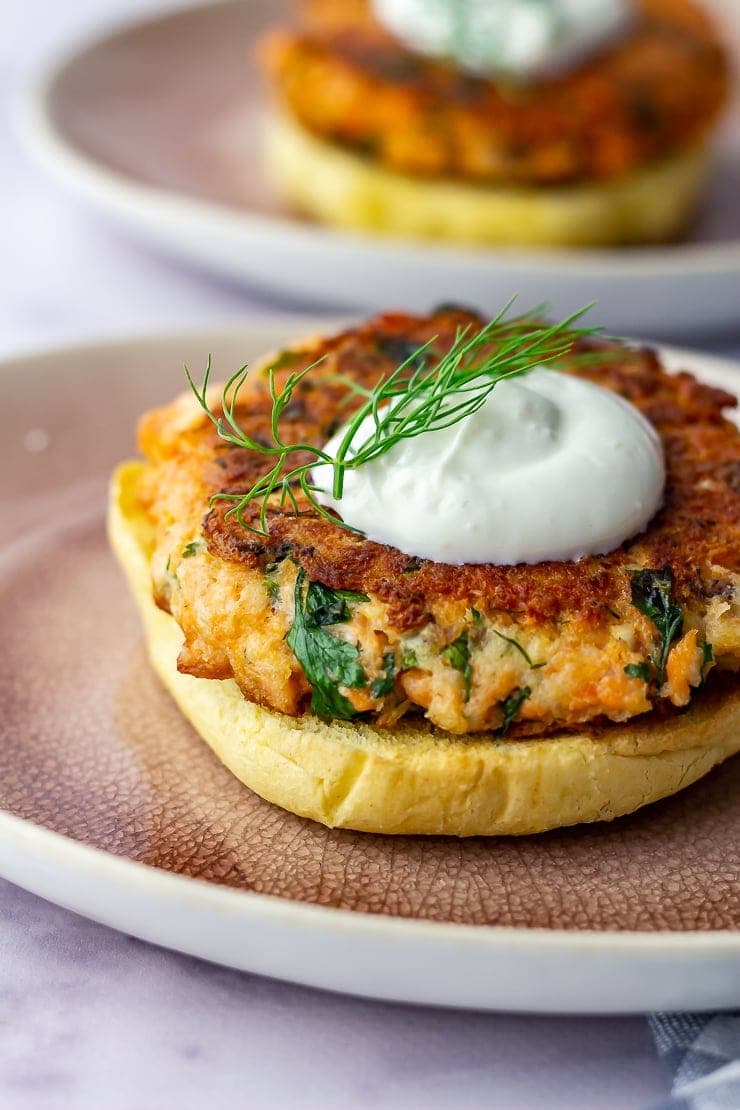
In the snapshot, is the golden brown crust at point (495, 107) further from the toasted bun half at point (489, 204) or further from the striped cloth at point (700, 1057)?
the striped cloth at point (700, 1057)

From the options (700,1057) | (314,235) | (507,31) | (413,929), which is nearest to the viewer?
(413,929)

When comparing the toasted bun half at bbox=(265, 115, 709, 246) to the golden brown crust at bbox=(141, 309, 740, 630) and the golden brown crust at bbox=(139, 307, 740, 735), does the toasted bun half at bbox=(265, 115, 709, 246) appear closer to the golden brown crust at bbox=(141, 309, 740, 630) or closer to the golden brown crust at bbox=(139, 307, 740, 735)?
the golden brown crust at bbox=(141, 309, 740, 630)

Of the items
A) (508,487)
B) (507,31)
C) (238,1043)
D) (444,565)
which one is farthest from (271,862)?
(507,31)

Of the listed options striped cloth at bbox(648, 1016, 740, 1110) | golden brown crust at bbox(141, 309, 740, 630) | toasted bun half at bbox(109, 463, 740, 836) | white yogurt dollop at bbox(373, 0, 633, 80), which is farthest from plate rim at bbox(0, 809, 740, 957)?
white yogurt dollop at bbox(373, 0, 633, 80)

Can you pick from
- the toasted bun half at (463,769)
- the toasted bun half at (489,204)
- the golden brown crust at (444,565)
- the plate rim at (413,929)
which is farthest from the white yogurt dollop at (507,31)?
the plate rim at (413,929)

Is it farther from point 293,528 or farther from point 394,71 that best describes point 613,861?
point 394,71

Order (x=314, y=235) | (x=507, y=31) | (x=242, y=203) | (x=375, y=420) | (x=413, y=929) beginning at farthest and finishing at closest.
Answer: (x=242, y=203) → (x=507, y=31) → (x=314, y=235) → (x=375, y=420) → (x=413, y=929)

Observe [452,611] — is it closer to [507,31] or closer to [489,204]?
[489,204]
